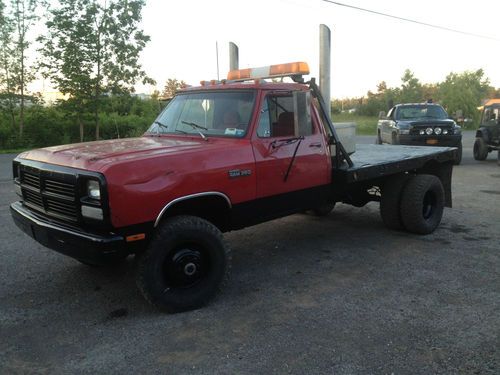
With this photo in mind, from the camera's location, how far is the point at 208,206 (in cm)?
423

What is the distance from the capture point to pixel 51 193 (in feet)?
12.6

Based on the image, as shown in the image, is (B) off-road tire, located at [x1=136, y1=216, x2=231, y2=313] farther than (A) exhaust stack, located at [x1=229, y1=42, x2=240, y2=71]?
No

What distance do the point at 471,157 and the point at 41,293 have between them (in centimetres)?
1580

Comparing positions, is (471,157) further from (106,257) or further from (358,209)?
(106,257)

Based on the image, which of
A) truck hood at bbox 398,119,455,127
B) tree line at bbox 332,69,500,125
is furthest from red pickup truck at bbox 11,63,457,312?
tree line at bbox 332,69,500,125

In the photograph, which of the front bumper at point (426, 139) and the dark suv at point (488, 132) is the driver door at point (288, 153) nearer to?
the front bumper at point (426, 139)

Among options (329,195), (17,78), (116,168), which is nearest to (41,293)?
(116,168)

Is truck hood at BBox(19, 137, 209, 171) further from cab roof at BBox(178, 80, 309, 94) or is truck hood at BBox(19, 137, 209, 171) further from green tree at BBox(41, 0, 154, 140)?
green tree at BBox(41, 0, 154, 140)

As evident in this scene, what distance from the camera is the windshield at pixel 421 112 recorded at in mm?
13977

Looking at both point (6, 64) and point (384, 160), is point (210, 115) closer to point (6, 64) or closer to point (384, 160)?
point (384, 160)

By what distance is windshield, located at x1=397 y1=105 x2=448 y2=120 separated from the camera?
45.9ft

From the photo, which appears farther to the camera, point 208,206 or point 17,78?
point 17,78

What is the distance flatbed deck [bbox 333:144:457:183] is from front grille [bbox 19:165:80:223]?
2.83 m

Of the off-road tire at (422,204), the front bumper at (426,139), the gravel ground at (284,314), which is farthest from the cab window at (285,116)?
the front bumper at (426,139)
